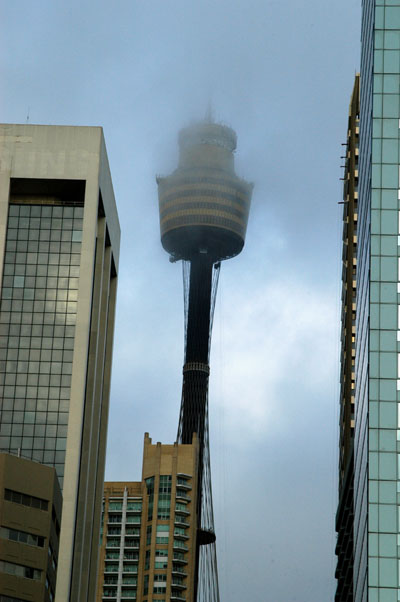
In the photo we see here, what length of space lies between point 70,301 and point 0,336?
342 inches

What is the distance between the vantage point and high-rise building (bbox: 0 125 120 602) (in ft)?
476

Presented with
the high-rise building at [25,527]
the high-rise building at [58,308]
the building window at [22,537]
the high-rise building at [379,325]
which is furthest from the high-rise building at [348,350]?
the building window at [22,537]

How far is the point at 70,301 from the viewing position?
151 m

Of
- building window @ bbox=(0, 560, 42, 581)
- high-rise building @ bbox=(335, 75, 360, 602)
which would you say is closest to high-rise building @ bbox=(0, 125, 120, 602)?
high-rise building @ bbox=(335, 75, 360, 602)

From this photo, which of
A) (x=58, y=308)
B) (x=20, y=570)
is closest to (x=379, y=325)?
(x=20, y=570)

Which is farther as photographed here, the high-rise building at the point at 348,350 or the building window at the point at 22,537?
the high-rise building at the point at 348,350

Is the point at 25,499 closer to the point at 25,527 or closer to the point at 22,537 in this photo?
the point at 25,527

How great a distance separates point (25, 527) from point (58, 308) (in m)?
53.6

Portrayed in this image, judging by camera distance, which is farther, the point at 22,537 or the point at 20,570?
the point at 22,537

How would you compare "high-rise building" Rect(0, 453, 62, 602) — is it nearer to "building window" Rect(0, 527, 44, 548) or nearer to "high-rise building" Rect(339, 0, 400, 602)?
"building window" Rect(0, 527, 44, 548)

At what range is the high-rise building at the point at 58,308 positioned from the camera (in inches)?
5714

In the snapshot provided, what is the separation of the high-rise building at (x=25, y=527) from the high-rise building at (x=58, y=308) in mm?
36371

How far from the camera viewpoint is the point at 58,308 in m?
151

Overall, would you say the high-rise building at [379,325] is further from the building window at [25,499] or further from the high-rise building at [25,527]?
the building window at [25,499]
